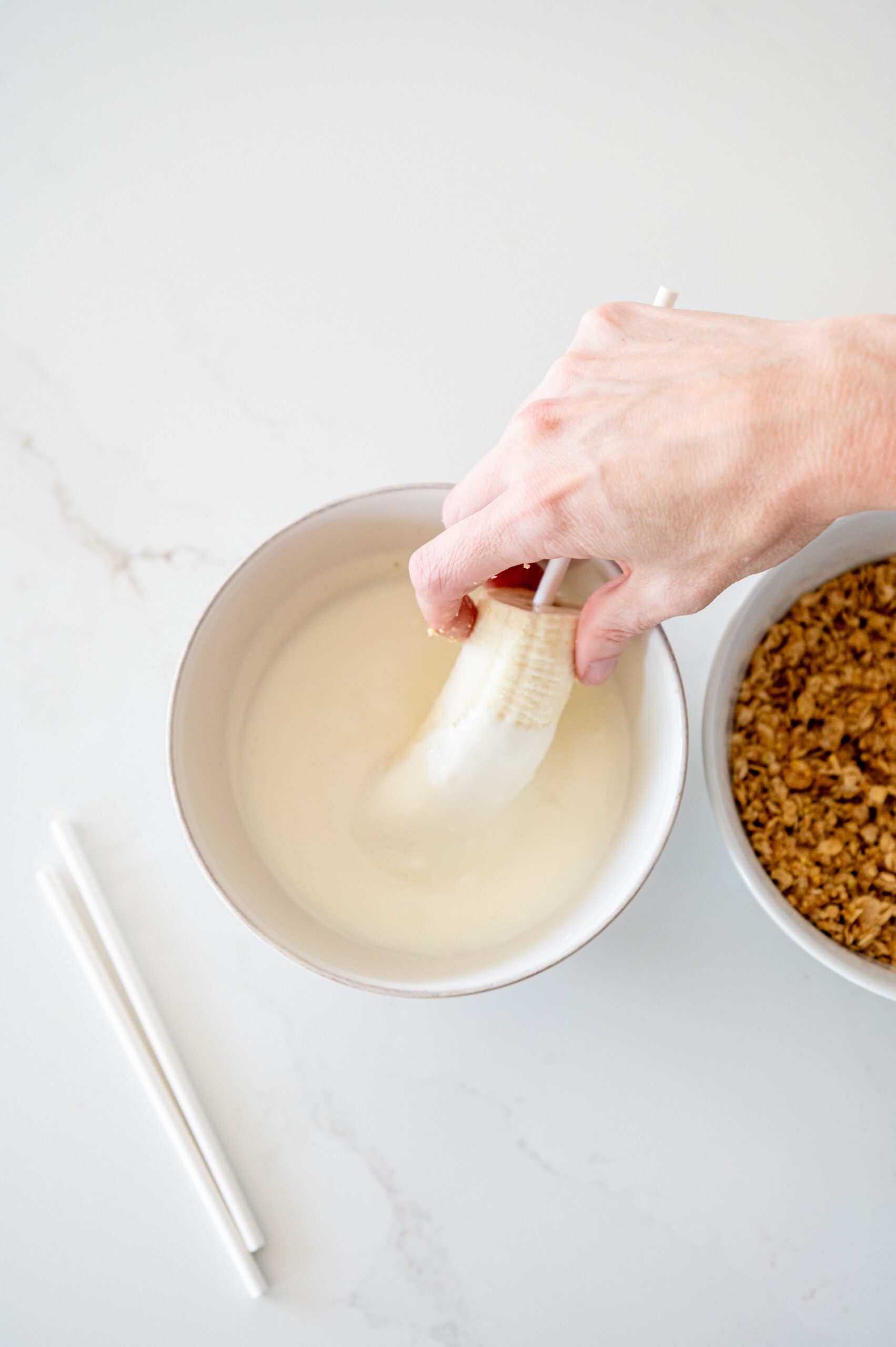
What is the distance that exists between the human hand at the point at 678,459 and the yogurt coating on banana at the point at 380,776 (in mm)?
152

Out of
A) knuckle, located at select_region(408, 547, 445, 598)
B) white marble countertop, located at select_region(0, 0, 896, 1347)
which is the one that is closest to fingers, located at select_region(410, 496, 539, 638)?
knuckle, located at select_region(408, 547, 445, 598)

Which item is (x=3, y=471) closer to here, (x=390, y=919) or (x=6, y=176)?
(x=6, y=176)

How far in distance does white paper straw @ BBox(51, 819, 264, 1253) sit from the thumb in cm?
42

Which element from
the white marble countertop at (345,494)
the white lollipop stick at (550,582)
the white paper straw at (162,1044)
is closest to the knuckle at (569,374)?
the white lollipop stick at (550,582)

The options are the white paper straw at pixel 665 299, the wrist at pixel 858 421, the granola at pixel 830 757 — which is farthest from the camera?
the granola at pixel 830 757

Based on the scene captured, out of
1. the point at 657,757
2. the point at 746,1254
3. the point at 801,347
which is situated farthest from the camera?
the point at 746,1254

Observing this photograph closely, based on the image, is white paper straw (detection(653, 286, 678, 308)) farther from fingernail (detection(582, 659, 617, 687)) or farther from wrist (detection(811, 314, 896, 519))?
fingernail (detection(582, 659, 617, 687))

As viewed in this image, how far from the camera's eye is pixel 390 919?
71 cm

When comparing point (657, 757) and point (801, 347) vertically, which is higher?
point (801, 347)

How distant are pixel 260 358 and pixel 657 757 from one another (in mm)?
461

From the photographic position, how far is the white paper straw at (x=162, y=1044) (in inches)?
29.1

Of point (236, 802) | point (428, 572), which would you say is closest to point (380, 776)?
point (236, 802)

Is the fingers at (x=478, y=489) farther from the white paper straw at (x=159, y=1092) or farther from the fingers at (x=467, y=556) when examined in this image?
the white paper straw at (x=159, y=1092)

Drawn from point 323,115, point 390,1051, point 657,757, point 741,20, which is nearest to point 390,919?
point 390,1051
